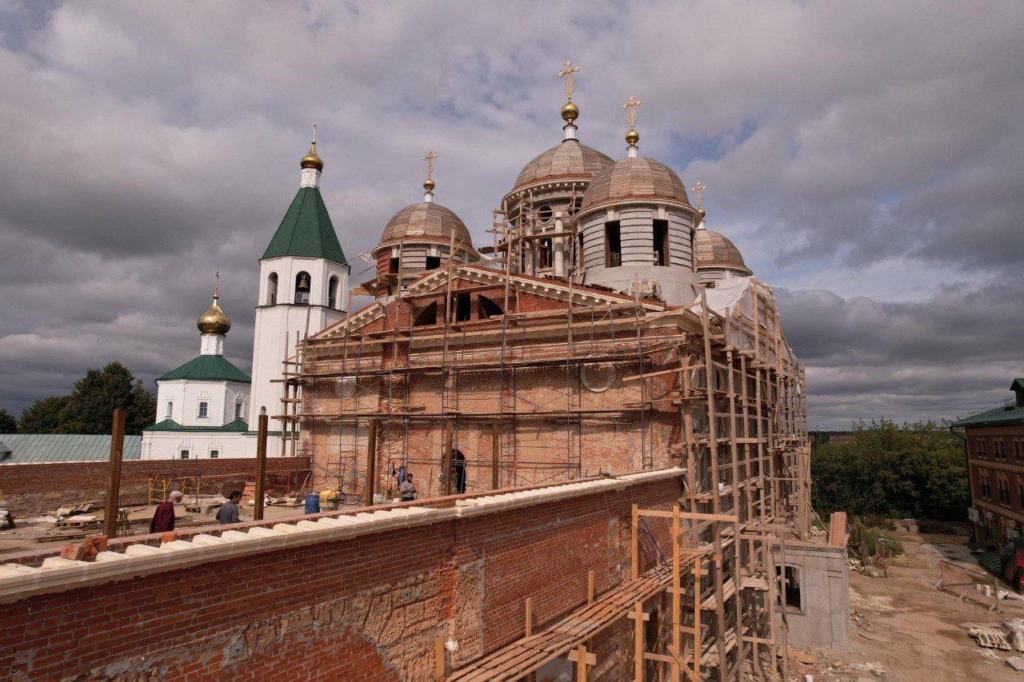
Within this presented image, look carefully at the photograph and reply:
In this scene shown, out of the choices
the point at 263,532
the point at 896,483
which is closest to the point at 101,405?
the point at 263,532

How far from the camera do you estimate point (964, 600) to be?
1184 inches

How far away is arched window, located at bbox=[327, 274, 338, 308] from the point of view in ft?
139

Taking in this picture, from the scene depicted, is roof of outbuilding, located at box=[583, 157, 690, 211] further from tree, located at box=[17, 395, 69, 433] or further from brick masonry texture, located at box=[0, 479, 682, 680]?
tree, located at box=[17, 395, 69, 433]

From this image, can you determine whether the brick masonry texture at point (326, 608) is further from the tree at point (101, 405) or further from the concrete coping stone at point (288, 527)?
the tree at point (101, 405)

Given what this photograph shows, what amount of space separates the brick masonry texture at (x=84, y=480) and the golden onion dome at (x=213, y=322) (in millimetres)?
27840

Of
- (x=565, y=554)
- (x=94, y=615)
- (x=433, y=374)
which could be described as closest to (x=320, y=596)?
(x=94, y=615)

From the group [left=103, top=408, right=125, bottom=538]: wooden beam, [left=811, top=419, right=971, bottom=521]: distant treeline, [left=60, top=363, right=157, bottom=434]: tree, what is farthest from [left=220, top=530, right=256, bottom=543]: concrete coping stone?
[left=60, top=363, right=157, bottom=434]: tree

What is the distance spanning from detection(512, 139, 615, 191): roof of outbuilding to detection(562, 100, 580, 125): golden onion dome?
1181 mm

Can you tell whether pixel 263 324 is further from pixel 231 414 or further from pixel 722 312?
pixel 722 312

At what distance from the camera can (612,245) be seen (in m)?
26.6

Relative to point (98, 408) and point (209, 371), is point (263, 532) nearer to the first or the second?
point (209, 371)

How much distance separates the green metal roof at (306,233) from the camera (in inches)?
1645

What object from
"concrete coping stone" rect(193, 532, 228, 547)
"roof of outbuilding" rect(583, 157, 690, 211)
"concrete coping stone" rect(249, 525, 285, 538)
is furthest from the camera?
"roof of outbuilding" rect(583, 157, 690, 211)

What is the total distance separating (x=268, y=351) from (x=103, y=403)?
88.9 ft
